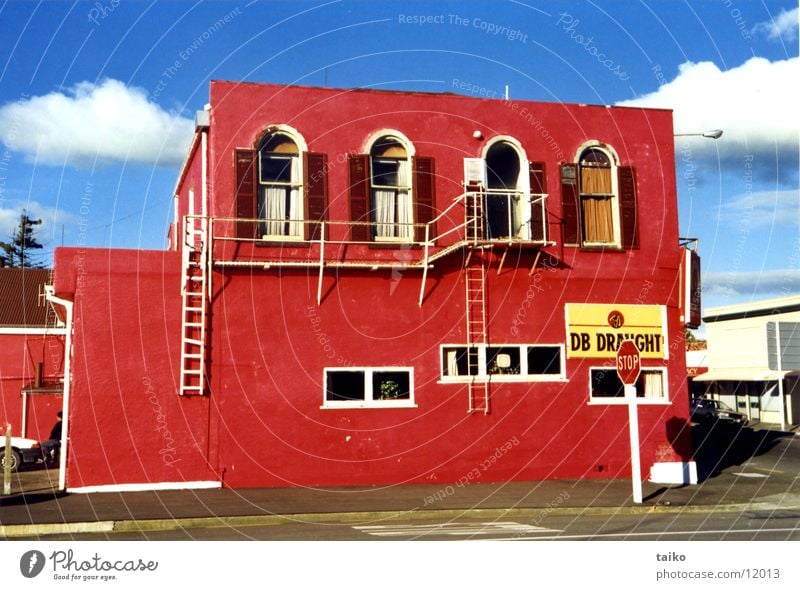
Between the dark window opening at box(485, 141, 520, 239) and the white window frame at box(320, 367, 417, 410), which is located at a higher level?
the dark window opening at box(485, 141, 520, 239)

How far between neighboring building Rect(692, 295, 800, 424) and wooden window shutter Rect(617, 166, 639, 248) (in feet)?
80.2

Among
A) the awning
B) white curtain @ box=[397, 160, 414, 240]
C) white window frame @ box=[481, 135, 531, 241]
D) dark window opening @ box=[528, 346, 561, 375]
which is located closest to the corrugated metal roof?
white curtain @ box=[397, 160, 414, 240]

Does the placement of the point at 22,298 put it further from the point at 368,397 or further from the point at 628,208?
the point at 628,208

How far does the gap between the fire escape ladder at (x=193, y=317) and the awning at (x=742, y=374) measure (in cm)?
3241

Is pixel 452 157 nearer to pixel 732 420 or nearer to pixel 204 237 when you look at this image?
pixel 204 237

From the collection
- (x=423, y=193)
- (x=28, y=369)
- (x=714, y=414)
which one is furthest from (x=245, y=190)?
(x=714, y=414)

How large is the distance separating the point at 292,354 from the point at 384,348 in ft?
6.85

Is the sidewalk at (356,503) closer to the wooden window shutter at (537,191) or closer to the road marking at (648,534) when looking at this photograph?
the road marking at (648,534)

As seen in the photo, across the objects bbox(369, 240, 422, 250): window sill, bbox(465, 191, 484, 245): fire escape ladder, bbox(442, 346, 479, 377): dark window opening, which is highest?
bbox(465, 191, 484, 245): fire escape ladder

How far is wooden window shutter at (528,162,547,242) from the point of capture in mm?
21578

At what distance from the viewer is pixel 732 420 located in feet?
140

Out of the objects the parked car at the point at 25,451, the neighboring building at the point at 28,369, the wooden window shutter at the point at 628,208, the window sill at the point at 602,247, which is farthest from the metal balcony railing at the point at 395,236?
the neighboring building at the point at 28,369

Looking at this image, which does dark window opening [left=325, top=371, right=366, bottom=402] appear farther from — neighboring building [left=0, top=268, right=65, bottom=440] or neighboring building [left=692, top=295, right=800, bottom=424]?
neighboring building [left=692, top=295, right=800, bottom=424]
